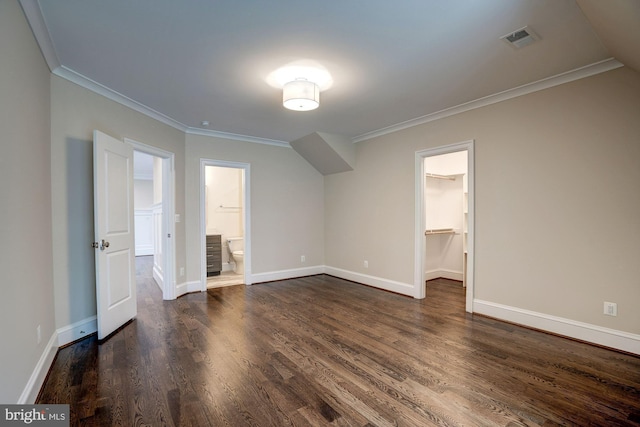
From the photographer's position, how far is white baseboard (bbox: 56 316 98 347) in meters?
2.73

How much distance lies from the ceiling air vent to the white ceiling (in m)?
0.04

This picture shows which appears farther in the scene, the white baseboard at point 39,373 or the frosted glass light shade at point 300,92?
the frosted glass light shade at point 300,92

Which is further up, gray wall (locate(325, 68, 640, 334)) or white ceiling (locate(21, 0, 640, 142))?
white ceiling (locate(21, 0, 640, 142))

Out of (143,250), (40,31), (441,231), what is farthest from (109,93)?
(143,250)

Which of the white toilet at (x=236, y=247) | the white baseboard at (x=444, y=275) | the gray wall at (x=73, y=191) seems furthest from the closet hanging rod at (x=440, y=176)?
the gray wall at (x=73, y=191)

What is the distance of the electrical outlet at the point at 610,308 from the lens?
265 centimetres

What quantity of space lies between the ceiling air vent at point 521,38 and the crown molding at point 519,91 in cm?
92

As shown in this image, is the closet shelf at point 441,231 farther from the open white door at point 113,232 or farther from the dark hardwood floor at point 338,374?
the open white door at point 113,232

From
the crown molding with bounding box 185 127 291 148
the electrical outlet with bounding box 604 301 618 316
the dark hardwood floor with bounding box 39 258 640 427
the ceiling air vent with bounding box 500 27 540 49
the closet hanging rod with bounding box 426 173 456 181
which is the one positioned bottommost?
the dark hardwood floor with bounding box 39 258 640 427

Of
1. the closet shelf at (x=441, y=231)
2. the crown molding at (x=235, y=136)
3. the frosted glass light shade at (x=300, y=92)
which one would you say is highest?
the crown molding at (x=235, y=136)

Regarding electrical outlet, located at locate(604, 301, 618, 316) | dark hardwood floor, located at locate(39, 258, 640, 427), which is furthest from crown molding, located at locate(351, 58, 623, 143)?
dark hardwood floor, located at locate(39, 258, 640, 427)

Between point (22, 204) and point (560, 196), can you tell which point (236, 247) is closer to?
point (22, 204)

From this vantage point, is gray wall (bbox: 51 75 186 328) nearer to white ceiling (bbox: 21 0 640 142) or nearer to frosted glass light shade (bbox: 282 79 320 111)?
white ceiling (bbox: 21 0 640 142)

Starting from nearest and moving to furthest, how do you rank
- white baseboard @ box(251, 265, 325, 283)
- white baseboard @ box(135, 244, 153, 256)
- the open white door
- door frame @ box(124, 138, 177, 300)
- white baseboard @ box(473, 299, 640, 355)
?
white baseboard @ box(473, 299, 640, 355), the open white door, door frame @ box(124, 138, 177, 300), white baseboard @ box(251, 265, 325, 283), white baseboard @ box(135, 244, 153, 256)
